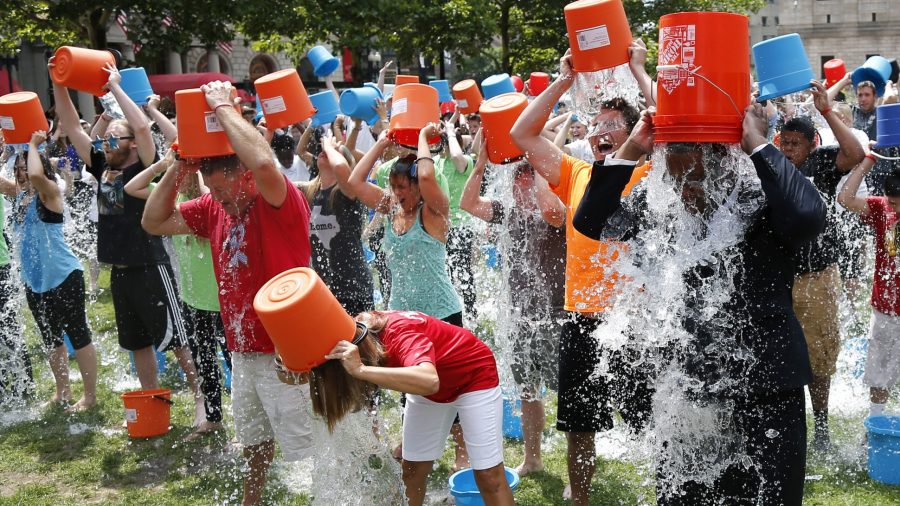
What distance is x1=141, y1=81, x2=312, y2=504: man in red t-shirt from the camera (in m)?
4.17

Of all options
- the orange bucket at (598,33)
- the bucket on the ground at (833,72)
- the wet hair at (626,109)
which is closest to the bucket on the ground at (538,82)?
the bucket on the ground at (833,72)

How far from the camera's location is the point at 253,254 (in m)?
4.22


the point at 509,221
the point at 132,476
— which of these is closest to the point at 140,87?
the point at 132,476

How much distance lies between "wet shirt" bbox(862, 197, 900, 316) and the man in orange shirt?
2079 mm

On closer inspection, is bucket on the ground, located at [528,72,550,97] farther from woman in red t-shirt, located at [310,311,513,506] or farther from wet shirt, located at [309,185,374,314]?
woman in red t-shirt, located at [310,311,513,506]

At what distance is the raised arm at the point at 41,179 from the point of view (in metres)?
6.26

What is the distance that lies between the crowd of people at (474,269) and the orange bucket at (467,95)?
0.93 metres

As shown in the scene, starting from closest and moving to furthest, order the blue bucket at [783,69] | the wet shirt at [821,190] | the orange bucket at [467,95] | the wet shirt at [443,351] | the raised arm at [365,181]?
the wet shirt at [443,351], the blue bucket at [783,69], the wet shirt at [821,190], the raised arm at [365,181], the orange bucket at [467,95]

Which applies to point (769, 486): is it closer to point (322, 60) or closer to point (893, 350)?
point (893, 350)

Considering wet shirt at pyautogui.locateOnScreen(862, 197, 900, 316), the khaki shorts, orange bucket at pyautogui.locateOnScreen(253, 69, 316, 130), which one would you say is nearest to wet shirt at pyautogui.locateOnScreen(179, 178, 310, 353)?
orange bucket at pyautogui.locateOnScreen(253, 69, 316, 130)

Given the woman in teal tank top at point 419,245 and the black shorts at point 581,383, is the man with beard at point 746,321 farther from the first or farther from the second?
the woman in teal tank top at point 419,245

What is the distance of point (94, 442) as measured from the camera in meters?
6.20

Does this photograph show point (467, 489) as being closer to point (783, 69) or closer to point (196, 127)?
point (196, 127)

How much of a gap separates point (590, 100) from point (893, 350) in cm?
262
